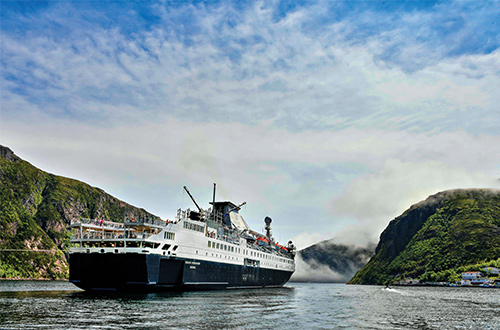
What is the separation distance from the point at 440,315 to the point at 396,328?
50.2 ft

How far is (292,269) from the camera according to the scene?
125m

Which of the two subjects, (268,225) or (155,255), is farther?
(268,225)

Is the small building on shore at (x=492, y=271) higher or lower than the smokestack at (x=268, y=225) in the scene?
lower

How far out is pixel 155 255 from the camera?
2293 inches

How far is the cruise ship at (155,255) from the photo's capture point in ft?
186

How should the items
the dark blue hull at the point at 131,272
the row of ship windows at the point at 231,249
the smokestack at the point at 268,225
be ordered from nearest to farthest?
the dark blue hull at the point at 131,272, the row of ship windows at the point at 231,249, the smokestack at the point at 268,225

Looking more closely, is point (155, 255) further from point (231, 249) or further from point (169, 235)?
point (231, 249)

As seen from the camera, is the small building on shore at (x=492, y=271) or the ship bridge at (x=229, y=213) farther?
the small building on shore at (x=492, y=271)

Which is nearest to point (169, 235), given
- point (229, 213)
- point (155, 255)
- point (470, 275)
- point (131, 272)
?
point (155, 255)

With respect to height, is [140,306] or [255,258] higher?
[255,258]

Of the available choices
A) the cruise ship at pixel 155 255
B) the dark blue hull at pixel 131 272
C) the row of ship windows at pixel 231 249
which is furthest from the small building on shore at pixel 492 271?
the dark blue hull at pixel 131 272

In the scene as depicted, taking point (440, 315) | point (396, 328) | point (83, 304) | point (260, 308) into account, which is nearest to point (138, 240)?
Result: point (83, 304)

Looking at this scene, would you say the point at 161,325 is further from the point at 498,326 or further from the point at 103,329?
the point at 498,326

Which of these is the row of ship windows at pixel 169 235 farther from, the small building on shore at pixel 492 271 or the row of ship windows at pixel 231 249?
the small building on shore at pixel 492 271
